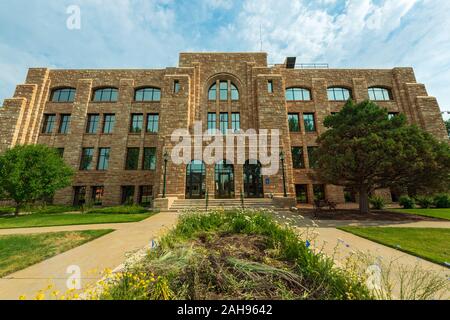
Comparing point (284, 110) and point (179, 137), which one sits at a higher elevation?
point (284, 110)

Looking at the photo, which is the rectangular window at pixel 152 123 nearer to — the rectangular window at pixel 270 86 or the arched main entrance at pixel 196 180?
the arched main entrance at pixel 196 180

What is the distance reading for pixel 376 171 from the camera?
1110 centimetres

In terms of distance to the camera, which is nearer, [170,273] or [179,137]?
[170,273]

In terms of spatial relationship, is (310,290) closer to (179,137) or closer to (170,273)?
(170,273)

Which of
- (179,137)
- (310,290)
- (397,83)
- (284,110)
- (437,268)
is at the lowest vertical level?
(437,268)

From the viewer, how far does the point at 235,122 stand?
21859 mm

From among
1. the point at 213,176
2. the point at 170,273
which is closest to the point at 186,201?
the point at 213,176

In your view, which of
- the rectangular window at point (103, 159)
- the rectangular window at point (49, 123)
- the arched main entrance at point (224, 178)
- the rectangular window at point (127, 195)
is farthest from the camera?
the rectangular window at point (49, 123)

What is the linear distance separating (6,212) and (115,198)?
8.27 metres

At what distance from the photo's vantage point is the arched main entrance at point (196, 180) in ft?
59.6

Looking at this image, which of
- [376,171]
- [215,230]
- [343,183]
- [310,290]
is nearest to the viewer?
[310,290]

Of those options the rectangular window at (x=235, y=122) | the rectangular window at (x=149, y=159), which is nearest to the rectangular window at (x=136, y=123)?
the rectangular window at (x=149, y=159)

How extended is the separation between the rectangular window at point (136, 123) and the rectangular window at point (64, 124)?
25.9 feet

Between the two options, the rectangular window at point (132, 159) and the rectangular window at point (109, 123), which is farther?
the rectangular window at point (109, 123)
